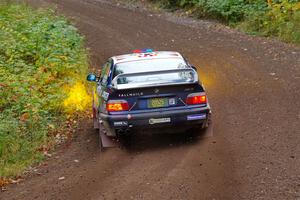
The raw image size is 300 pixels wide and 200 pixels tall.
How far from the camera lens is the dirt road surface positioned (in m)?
8.24

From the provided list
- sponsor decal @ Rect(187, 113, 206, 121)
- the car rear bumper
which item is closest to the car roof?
the car rear bumper

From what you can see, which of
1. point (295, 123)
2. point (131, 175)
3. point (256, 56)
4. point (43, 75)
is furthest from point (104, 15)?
point (131, 175)

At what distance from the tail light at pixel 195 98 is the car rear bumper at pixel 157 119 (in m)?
0.11

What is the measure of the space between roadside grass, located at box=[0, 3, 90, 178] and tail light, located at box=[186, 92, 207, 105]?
315cm

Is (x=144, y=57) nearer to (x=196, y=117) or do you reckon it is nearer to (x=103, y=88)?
(x=103, y=88)

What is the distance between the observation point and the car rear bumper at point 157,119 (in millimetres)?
9695

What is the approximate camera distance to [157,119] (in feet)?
31.8

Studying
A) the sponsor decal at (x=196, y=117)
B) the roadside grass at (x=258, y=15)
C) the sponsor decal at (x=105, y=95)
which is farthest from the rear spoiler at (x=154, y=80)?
the roadside grass at (x=258, y=15)

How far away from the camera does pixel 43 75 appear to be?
1455 cm

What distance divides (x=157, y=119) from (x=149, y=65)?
4.05 feet

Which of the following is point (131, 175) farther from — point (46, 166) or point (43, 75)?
point (43, 75)

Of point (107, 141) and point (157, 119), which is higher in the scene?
point (157, 119)

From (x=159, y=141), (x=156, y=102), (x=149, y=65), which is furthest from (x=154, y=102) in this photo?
(x=159, y=141)

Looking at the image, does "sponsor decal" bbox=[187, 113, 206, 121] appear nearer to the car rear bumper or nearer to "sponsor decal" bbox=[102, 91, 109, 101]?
the car rear bumper
